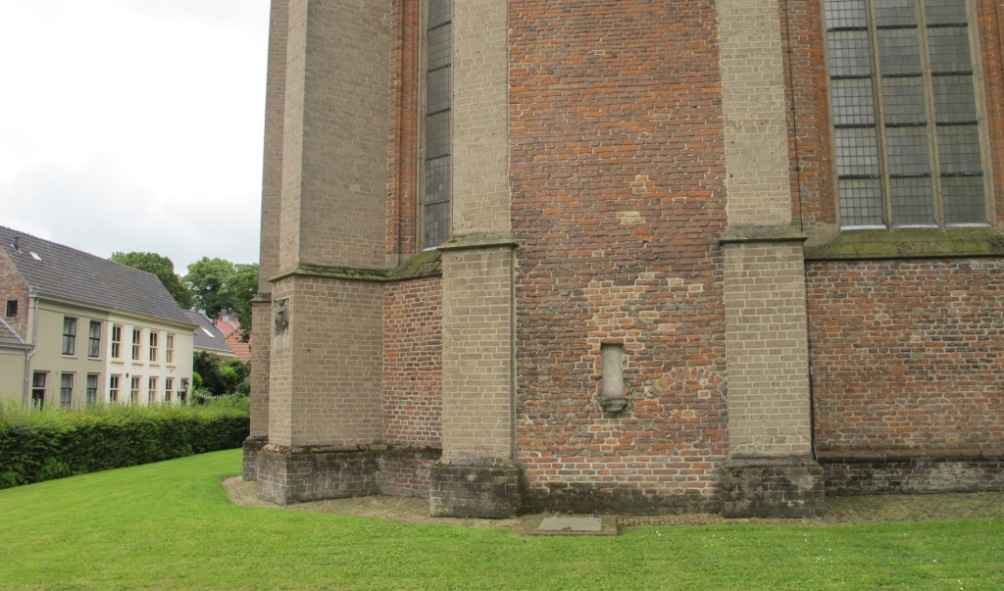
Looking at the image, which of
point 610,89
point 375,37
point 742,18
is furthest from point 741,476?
point 375,37

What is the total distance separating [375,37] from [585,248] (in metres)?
5.53

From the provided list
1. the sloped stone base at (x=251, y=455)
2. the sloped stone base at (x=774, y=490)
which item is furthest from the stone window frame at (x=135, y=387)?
the sloped stone base at (x=774, y=490)

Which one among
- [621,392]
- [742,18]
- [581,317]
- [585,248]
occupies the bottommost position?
[621,392]

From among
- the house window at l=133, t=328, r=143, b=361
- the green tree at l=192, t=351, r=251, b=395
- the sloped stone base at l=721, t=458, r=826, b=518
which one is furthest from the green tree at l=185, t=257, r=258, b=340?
the sloped stone base at l=721, t=458, r=826, b=518

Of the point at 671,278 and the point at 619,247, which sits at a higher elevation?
the point at 619,247

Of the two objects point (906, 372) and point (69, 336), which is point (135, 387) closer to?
point (69, 336)

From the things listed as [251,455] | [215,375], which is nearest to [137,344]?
[215,375]

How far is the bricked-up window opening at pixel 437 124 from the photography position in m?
12.0

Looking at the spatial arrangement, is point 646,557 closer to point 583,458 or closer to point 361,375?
point 583,458

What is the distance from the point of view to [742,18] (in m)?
9.80

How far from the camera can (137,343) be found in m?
33.3

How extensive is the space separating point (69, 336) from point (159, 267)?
88.4 feet

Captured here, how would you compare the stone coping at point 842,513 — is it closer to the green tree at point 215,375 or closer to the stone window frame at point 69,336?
the stone window frame at point 69,336

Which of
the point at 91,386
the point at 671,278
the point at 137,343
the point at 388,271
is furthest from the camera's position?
the point at 137,343
